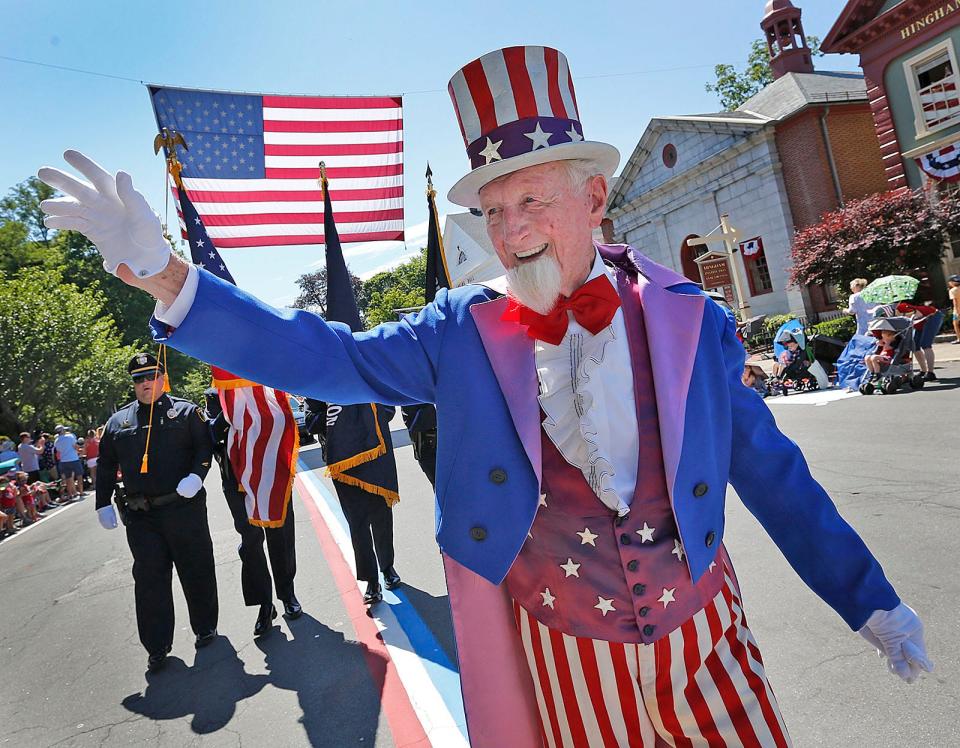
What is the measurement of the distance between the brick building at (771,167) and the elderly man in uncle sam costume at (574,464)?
1983cm

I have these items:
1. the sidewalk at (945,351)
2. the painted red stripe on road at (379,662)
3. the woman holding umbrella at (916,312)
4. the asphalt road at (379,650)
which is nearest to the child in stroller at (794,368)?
the woman holding umbrella at (916,312)

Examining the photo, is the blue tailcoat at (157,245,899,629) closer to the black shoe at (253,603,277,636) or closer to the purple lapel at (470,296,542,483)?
the purple lapel at (470,296,542,483)

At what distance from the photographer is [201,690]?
14.6ft

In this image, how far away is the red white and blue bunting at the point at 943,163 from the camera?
17766mm

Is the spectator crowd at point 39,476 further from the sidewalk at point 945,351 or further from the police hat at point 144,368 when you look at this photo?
the sidewalk at point 945,351

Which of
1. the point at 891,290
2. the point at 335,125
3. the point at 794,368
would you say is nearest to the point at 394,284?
the point at 794,368

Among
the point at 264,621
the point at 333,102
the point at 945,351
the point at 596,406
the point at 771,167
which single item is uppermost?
the point at 771,167

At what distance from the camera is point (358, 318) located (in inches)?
196

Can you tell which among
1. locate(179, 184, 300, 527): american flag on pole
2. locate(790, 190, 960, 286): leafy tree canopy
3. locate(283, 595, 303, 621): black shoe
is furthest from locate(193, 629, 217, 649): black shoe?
locate(790, 190, 960, 286): leafy tree canopy

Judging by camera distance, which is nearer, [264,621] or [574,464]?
[574,464]

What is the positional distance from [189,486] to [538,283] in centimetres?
400

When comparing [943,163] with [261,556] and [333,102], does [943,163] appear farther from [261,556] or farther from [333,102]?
[261,556]

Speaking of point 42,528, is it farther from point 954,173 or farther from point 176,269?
point 954,173

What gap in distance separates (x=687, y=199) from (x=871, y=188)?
6421mm
